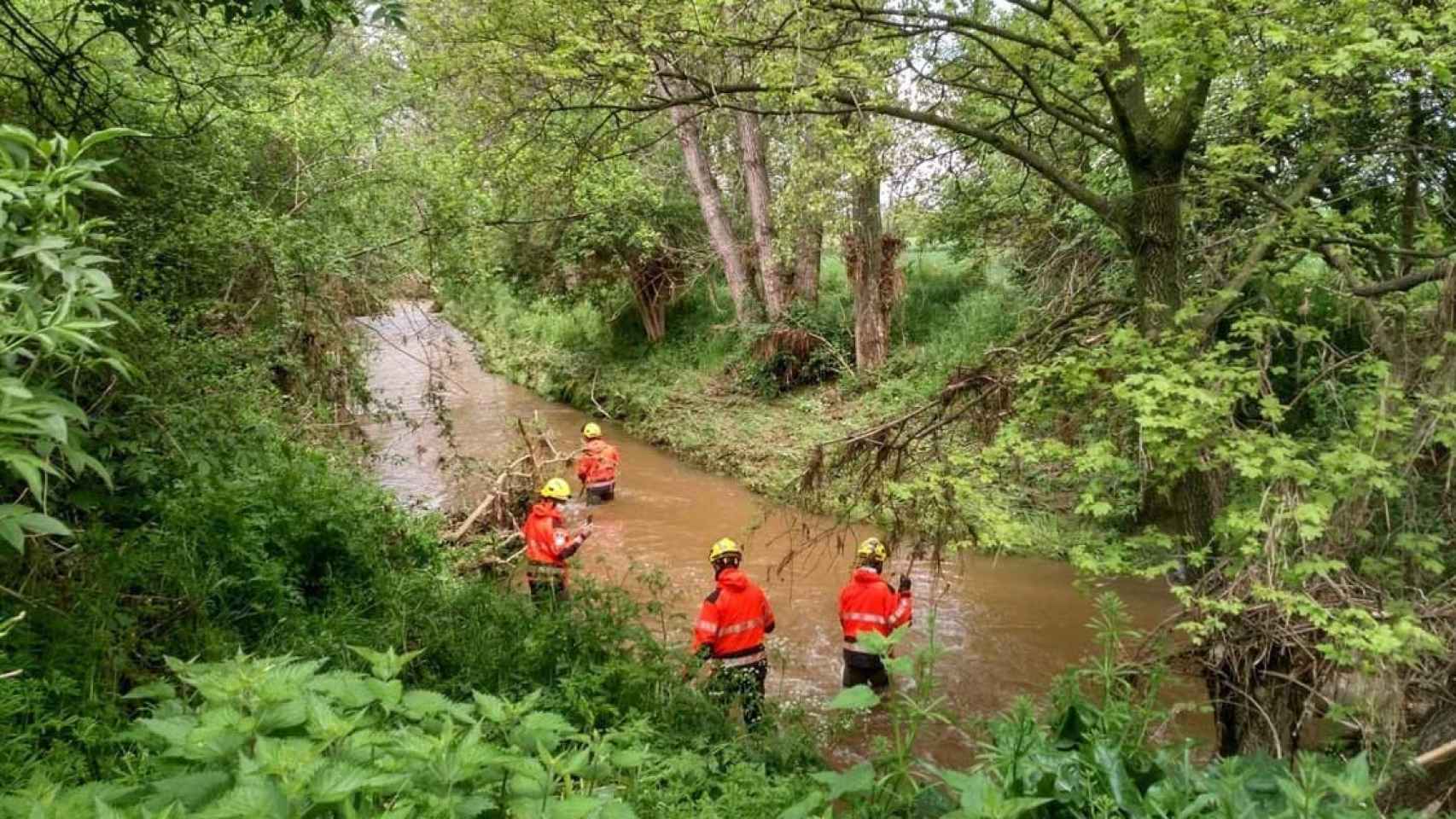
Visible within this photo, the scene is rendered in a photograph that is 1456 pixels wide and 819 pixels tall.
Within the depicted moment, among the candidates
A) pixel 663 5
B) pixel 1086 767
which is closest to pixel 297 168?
pixel 663 5

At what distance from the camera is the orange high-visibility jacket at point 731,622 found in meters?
6.09

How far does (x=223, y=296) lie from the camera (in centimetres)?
652

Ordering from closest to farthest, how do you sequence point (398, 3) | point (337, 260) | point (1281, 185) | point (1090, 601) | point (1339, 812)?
1. point (1339, 812)
2. point (398, 3)
3. point (1281, 185)
4. point (337, 260)
5. point (1090, 601)

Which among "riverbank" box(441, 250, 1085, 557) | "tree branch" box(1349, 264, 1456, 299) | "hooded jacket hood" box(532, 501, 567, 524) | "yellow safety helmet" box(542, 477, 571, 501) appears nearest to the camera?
"tree branch" box(1349, 264, 1456, 299)

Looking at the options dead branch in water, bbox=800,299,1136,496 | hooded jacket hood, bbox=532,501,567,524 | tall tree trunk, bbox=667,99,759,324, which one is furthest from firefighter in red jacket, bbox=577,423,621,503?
dead branch in water, bbox=800,299,1136,496

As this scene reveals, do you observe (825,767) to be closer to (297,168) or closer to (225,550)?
(225,550)

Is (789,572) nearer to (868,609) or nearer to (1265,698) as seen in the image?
(868,609)

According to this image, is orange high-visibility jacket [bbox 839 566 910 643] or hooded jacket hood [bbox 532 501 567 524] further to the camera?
hooded jacket hood [bbox 532 501 567 524]

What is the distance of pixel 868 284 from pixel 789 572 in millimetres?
6898

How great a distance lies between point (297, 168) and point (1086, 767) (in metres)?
8.73

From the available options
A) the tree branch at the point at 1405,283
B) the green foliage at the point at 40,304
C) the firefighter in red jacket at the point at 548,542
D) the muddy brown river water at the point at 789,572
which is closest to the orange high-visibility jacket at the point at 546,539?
the firefighter in red jacket at the point at 548,542

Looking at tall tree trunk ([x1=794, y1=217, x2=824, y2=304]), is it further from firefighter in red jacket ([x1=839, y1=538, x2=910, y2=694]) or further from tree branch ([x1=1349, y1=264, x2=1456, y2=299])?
tree branch ([x1=1349, y1=264, x2=1456, y2=299])

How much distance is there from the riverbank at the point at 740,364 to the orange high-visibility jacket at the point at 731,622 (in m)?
3.20

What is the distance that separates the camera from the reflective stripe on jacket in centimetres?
756
